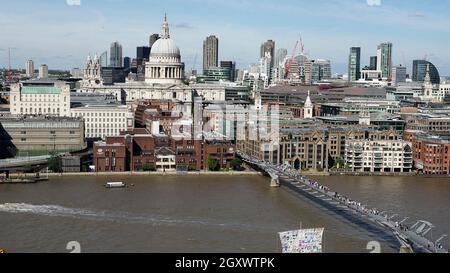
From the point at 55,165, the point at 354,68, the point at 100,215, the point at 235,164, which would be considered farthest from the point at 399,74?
the point at 100,215

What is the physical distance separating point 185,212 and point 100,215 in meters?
0.78

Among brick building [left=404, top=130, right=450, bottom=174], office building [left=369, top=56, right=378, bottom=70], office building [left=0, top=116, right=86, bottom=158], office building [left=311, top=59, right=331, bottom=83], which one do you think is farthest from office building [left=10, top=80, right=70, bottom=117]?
office building [left=369, top=56, right=378, bottom=70]

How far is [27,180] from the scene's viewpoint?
8516 millimetres

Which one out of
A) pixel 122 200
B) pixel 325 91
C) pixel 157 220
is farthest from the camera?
pixel 325 91

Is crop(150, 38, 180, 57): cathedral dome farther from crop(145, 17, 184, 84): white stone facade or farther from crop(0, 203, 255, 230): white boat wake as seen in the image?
crop(0, 203, 255, 230): white boat wake

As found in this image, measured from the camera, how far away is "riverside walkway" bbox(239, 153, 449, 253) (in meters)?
4.53

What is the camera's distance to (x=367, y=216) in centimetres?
580

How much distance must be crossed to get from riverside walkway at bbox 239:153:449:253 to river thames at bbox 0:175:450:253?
14 centimetres

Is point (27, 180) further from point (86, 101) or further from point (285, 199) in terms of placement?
point (86, 101)

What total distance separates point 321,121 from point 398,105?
440 cm

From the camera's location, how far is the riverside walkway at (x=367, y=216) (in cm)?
453

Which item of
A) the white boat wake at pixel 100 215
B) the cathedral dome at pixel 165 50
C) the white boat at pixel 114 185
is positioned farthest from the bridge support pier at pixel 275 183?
the cathedral dome at pixel 165 50
